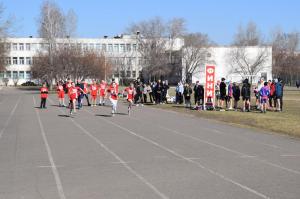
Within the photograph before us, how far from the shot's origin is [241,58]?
104m

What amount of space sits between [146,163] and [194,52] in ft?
300

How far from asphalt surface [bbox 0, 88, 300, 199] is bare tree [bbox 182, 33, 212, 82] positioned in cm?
8254

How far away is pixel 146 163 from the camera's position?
1108 centimetres

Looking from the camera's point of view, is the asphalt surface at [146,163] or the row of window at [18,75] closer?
the asphalt surface at [146,163]

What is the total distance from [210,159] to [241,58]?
3723 inches

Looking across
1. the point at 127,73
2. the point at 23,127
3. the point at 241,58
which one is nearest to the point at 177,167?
the point at 23,127

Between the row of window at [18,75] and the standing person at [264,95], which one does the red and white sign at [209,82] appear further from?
the row of window at [18,75]

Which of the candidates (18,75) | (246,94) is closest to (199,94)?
(246,94)


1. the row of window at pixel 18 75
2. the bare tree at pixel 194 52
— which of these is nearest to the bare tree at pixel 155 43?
the bare tree at pixel 194 52

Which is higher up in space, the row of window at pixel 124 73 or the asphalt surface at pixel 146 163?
the row of window at pixel 124 73

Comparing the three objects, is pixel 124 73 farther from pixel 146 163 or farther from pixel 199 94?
pixel 146 163

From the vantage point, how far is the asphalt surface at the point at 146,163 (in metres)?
8.30

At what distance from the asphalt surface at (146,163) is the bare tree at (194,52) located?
271ft

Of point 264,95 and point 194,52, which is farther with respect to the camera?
point 194,52
